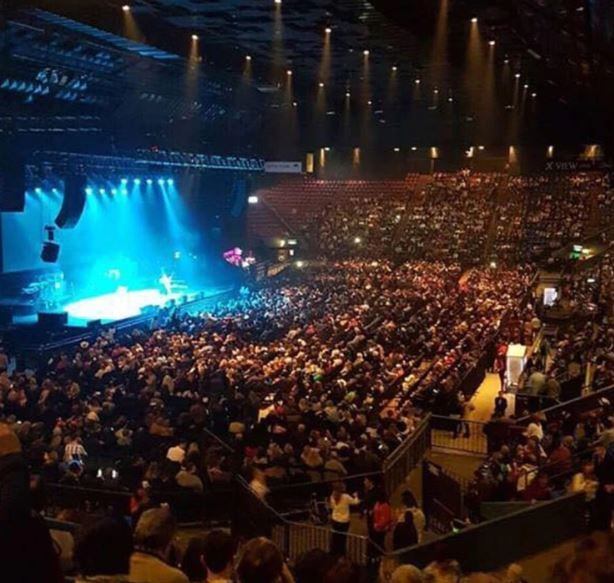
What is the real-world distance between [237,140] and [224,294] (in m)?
7.17

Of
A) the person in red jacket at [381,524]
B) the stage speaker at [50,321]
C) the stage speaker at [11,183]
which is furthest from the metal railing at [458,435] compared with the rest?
the stage speaker at [11,183]

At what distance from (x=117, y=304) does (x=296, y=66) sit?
10969mm

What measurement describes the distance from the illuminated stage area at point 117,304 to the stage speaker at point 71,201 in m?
3.14

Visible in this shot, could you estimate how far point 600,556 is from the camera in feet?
7.36

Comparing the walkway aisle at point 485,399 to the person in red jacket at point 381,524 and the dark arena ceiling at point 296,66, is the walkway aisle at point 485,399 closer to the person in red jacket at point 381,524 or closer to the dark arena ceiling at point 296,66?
the person in red jacket at point 381,524

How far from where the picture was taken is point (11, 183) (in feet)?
70.5

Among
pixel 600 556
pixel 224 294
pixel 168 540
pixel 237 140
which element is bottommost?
pixel 224 294

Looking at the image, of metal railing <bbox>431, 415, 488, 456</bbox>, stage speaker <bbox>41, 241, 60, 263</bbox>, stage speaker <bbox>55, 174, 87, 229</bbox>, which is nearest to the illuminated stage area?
stage speaker <bbox>41, 241, 60, 263</bbox>

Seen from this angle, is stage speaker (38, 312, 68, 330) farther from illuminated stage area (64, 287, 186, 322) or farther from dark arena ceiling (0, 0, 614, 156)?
dark arena ceiling (0, 0, 614, 156)

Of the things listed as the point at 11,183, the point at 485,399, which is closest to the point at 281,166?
the point at 11,183

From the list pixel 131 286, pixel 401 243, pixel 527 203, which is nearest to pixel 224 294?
pixel 131 286

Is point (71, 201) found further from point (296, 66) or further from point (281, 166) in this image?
point (281, 166)

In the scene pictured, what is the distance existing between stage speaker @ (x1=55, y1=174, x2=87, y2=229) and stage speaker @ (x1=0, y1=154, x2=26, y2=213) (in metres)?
4.08

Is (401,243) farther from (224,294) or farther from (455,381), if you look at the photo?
(455,381)
